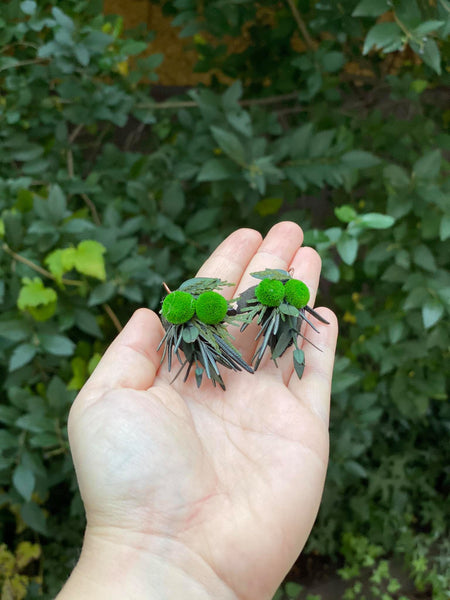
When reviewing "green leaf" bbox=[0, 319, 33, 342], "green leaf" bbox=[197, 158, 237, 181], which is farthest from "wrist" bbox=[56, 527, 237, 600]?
"green leaf" bbox=[197, 158, 237, 181]

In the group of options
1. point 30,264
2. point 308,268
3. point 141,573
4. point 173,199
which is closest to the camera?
point 141,573

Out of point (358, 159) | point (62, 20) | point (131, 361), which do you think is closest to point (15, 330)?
point (131, 361)

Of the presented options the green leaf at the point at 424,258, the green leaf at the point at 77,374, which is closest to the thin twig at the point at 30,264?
the green leaf at the point at 77,374

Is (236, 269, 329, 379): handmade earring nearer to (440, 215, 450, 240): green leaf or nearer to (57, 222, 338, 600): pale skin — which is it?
(57, 222, 338, 600): pale skin

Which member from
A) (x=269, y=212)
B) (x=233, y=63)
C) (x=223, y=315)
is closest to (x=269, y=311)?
(x=223, y=315)

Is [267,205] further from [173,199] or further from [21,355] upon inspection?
[21,355]

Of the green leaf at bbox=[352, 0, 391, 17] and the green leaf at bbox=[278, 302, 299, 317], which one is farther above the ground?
the green leaf at bbox=[352, 0, 391, 17]

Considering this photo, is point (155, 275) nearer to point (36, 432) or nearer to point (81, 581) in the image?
point (36, 432)
